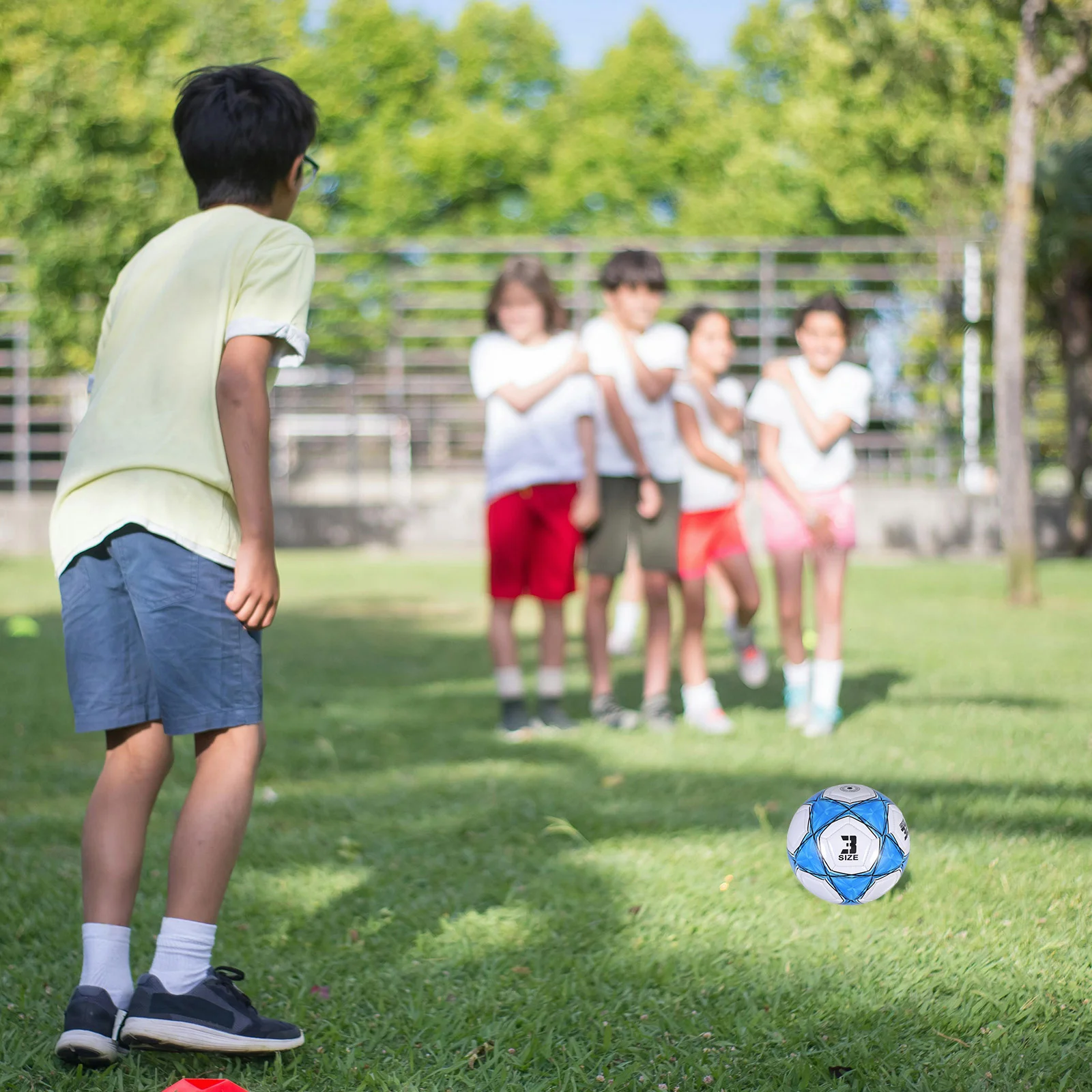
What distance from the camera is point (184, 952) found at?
7.64 feet

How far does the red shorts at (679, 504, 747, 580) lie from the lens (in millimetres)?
5926

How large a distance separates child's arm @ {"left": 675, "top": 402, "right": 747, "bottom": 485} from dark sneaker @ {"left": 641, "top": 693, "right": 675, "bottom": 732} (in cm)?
112

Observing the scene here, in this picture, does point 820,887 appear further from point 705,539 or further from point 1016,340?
point 1016,340

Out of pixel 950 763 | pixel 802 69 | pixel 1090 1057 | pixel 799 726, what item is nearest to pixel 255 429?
pixel 1090 1057

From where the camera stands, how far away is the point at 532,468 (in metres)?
5.35

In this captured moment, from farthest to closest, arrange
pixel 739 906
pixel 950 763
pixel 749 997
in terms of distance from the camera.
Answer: pixel 950 763
pixel 739 906
pixel 749 997

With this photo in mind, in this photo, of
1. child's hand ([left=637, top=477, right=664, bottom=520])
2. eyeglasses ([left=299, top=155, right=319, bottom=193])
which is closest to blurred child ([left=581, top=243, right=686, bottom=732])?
child's hand ([left=637, top=477, right=664, bottom=520])

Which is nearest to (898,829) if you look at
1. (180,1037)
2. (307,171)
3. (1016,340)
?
(180,1037)

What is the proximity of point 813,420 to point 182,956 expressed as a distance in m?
3.85

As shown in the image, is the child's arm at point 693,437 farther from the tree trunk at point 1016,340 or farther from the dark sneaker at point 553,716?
the tree trunk at point 1016,340

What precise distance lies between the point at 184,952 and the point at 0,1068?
39 centimetres

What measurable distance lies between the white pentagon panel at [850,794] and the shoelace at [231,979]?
1.54 m

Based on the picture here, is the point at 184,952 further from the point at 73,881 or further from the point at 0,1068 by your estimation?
the point at 73,881

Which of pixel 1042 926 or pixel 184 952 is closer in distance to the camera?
pixel 184 952
